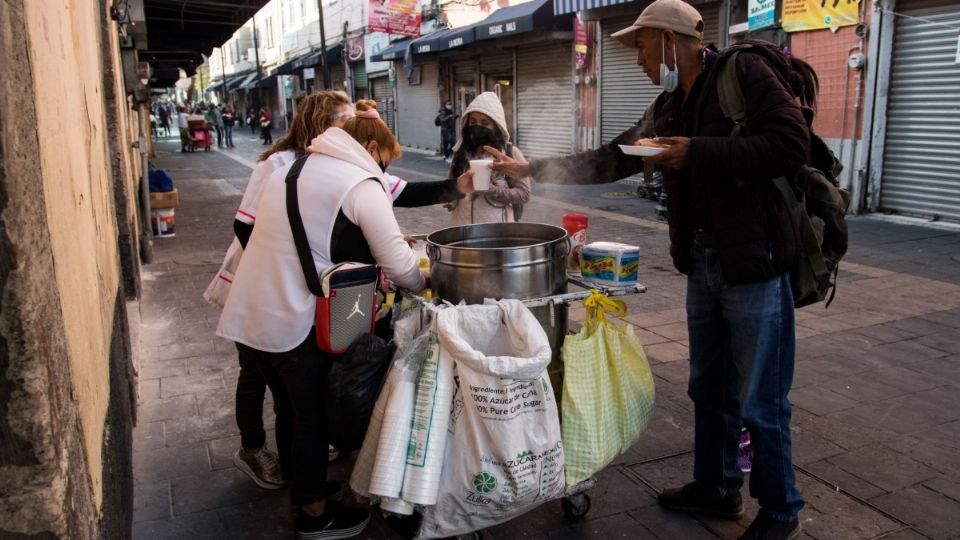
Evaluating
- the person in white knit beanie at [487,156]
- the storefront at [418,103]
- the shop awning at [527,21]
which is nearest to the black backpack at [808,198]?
the person in white knit beanie at [487,156]

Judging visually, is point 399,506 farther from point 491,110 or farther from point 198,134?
point 198,134

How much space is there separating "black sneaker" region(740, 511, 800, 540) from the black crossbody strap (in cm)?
182

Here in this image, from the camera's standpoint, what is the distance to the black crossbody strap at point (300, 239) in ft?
8.54

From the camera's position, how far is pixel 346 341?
2.67 meters

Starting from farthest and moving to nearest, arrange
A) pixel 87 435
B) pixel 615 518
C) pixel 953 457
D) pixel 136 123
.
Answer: pixel 136 123, pixel 953 457, pixel 615 518, pixel 87 435

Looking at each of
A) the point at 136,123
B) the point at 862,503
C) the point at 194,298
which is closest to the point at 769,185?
the point at 862,503

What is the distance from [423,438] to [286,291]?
728 mm

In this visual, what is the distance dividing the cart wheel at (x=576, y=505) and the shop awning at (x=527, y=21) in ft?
47.5

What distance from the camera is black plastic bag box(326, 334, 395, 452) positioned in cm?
263

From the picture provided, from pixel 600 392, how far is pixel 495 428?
519 millimetres

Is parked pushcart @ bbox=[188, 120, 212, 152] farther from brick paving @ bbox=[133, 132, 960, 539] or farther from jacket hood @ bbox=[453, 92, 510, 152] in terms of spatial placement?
jacket hood @ bbox=[453, 92, 510, 152]

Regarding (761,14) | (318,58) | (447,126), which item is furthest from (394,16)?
(761,14)

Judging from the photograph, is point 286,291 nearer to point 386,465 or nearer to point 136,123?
point 386,465

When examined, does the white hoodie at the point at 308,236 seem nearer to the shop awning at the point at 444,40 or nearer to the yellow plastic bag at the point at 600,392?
the yellow plastic bag at the point at 600,392
